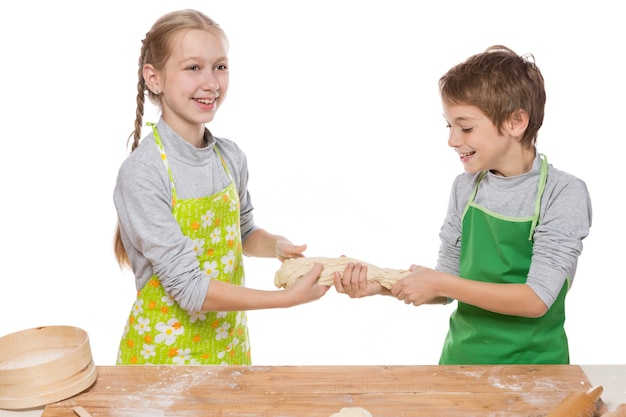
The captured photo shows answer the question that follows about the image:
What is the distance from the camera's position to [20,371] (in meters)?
1.91

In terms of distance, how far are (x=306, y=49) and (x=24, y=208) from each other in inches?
70.8

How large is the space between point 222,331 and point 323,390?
25.1 inches

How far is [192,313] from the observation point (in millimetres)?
2455

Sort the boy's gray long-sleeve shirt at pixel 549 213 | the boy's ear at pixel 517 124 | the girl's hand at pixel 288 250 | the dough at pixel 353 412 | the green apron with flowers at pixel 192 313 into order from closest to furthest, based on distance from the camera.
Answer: the dough at pixel 353 412, the boy's gray long-sleeve shirt at pixel 549 213, the boy's ear at pixel 517 124, the green apron with flowers at pixel 192 313, the girl's hand at pixel 288 250

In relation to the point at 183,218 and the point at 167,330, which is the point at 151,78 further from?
the point at 167,330

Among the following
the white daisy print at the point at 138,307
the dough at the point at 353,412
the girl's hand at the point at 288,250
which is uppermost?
the girl's hand at the point at 288,250

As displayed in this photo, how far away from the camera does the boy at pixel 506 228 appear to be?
221cm

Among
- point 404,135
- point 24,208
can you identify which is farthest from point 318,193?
point 24,208

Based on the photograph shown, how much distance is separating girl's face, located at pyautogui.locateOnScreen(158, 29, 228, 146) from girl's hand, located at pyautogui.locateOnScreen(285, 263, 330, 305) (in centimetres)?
59

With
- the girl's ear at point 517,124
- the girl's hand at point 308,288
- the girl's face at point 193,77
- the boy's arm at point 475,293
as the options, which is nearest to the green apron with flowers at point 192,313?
the girl's face at point 193,77

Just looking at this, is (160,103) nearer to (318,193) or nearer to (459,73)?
(459,73)

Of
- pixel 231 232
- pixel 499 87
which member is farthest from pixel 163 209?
pixel 499 87

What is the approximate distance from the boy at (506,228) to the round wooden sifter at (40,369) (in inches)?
33.3

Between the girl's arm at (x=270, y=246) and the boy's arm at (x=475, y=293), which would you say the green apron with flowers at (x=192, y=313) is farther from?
the boy's arm at (x=475, y=293)
